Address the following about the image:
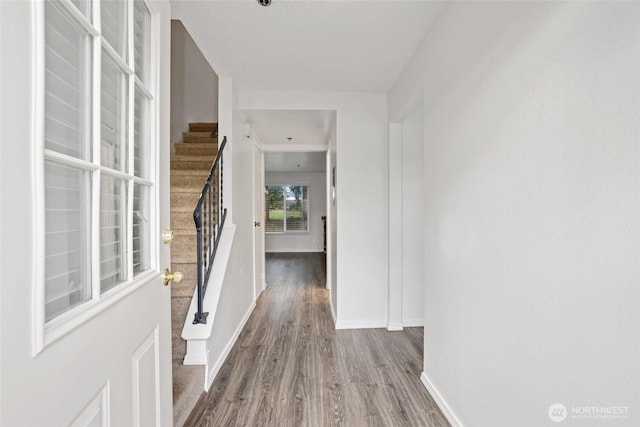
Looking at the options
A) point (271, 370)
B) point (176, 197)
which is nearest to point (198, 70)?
point (176, 197)

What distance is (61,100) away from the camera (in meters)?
0.65

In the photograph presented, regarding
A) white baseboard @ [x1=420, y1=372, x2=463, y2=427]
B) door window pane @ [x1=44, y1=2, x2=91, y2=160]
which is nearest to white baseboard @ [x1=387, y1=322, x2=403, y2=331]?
white baseboard @ [x1=420, y1=372, x2=463, y2=427]

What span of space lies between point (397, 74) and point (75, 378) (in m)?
2.76

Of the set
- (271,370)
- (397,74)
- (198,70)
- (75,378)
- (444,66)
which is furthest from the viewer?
(198,70)

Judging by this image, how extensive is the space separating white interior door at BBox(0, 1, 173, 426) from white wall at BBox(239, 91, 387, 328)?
205 centimetres

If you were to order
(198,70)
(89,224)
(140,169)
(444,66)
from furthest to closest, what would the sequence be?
(198,70)
(444,66)
(140,169)
(89,224)

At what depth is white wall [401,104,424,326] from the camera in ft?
9.71

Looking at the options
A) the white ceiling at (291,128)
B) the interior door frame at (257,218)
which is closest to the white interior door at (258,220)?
the interior door frame at (257,218)

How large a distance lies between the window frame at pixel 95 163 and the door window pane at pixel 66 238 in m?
0.01

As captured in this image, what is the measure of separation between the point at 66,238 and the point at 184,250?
2.09 metres

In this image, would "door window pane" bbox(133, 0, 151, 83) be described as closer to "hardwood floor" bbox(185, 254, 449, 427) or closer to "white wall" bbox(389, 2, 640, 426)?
"white wall" bbox(389, 2, 640, 426)

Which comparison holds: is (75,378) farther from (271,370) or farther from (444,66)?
(444,66)

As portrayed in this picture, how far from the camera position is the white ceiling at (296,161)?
590cm

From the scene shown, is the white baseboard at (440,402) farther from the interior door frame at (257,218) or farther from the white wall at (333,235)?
the interior door frame at (257,218)
